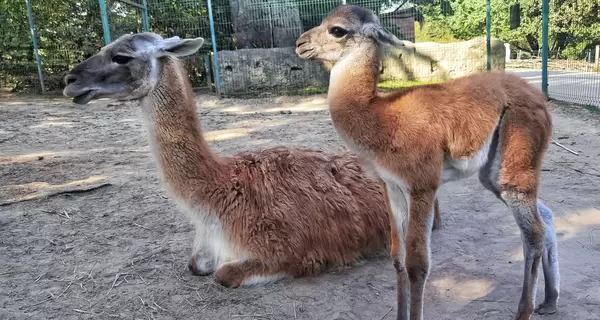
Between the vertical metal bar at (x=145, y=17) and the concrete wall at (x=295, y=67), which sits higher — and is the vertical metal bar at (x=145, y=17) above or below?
above

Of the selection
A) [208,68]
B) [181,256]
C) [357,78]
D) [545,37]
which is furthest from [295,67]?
[357,78]

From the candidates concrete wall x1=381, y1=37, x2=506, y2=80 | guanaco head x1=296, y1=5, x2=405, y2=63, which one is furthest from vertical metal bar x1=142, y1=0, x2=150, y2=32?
guanaco head x1=296, y1=5, x2=405, y2=63

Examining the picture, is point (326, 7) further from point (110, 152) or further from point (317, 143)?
point (110, 152)

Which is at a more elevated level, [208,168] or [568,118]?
[208,168]

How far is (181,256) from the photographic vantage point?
317 centimetres

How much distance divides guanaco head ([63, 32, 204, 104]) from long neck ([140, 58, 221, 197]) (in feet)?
0.25

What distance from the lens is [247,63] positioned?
37.4 feet

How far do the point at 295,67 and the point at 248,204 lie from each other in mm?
8990

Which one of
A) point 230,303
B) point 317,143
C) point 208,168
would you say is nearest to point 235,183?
point 208,168

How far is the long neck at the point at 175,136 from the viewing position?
2707 mm

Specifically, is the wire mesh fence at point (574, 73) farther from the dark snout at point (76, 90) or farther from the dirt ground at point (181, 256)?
the dark snout at point (76, 90)

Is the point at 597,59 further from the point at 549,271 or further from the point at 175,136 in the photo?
the point at 175,136

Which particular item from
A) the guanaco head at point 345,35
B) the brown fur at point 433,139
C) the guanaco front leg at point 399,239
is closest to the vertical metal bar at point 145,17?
the guanaco head at point 345,35

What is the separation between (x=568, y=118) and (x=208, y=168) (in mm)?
6337
